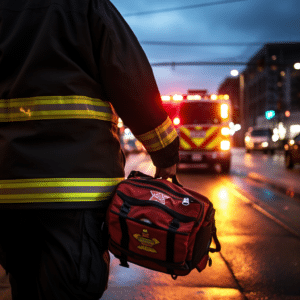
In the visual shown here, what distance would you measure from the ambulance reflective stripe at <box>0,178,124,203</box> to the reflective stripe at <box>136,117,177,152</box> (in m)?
0.34

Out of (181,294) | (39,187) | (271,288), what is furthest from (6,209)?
(271,288)

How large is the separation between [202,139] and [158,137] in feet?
34.5

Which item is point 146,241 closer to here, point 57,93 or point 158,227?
point 158,227

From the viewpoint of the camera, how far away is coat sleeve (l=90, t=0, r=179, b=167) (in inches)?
58.2

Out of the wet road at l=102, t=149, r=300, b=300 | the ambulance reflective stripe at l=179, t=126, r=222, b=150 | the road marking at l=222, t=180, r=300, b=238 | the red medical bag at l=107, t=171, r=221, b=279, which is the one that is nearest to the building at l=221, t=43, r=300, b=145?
the ambulance reflective stripe at l=179, t=126, r=222, b=150

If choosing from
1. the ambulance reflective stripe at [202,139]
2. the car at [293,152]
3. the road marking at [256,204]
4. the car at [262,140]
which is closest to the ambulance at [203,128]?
the ambulance reflective stripe at [202,139]

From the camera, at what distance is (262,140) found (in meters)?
27.4

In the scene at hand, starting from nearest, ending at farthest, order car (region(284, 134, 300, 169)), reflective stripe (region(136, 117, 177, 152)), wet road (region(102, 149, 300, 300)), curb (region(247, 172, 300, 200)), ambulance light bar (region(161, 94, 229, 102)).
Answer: reflective stripe (region(136, 117, 177, 152)) → wet road (region(102, 149, 300, 300)) → curb (region(247, 172, 300, 200)) → ambulance light bar (region(161, 94, 229, 102)) → car (region(284, 134, 300, 169))

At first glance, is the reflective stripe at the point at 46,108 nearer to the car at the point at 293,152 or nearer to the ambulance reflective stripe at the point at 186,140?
the ambulance reflective stripe at the point at 186,140

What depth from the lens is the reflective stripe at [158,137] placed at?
1.67 m

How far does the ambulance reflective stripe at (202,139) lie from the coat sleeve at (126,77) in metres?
10.4

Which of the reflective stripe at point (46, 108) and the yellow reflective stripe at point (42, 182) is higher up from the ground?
the reflective stripe at point (46, 108)

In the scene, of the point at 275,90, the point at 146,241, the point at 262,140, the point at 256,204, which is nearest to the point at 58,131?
the point at 146,241

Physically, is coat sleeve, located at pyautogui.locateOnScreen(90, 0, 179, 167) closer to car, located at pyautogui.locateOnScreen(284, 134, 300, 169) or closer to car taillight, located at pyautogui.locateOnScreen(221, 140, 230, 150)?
car taillight, located at pyautogui.locateOnScreen(221, 140, 230, 150)
